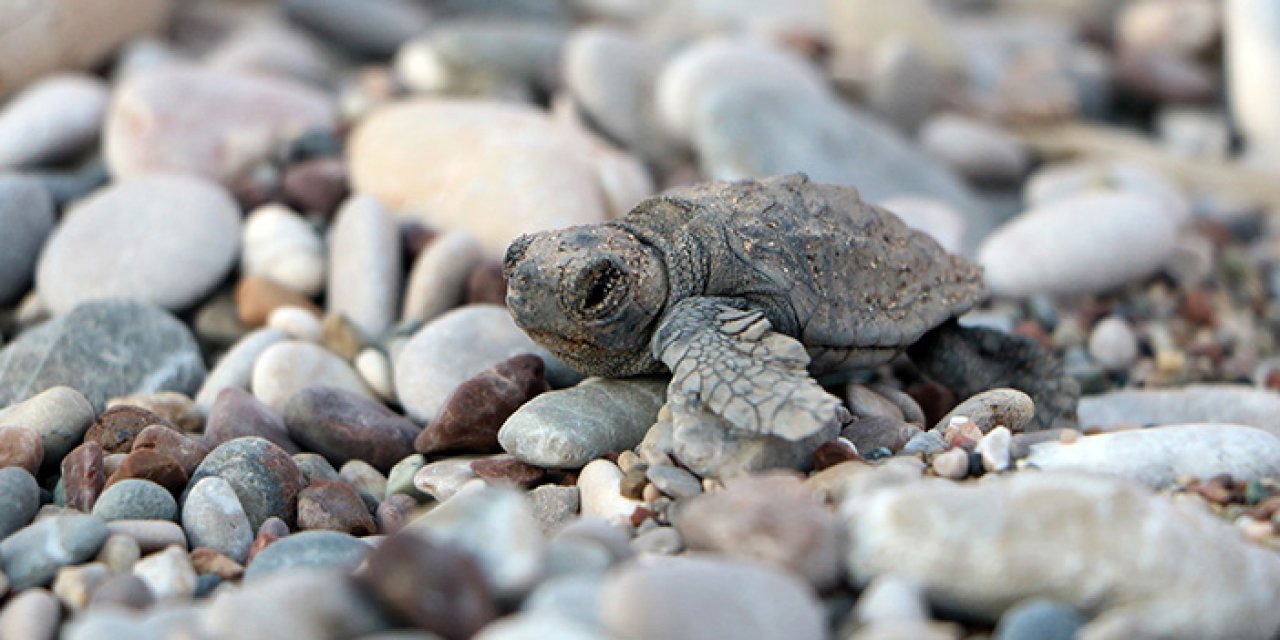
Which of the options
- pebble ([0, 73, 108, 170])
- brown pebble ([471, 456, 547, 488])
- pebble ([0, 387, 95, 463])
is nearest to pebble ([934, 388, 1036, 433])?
brown pebble ([471, 456, 547, 488])

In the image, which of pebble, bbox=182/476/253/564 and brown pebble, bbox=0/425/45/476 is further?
brown pebble, bbox=0/425/45/476

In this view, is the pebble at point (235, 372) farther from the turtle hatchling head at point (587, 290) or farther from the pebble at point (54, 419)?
Result: the turtle hatchling head at point (587, 290)

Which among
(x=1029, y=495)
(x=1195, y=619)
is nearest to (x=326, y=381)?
(x=1029, y=495)

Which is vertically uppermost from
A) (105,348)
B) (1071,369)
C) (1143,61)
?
(1143,61)

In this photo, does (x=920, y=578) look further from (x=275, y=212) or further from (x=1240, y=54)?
(x=1240, y=54)

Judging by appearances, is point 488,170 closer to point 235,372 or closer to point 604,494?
point 235,372

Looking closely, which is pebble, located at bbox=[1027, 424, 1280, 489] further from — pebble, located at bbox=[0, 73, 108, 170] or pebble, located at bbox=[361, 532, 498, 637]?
pebble, located at bbox=[0, 73, 108, 170]

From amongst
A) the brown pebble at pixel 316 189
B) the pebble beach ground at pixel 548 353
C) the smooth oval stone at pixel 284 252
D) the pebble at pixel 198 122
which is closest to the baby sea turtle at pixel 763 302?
the pebble beach ground at pixel 548 353
